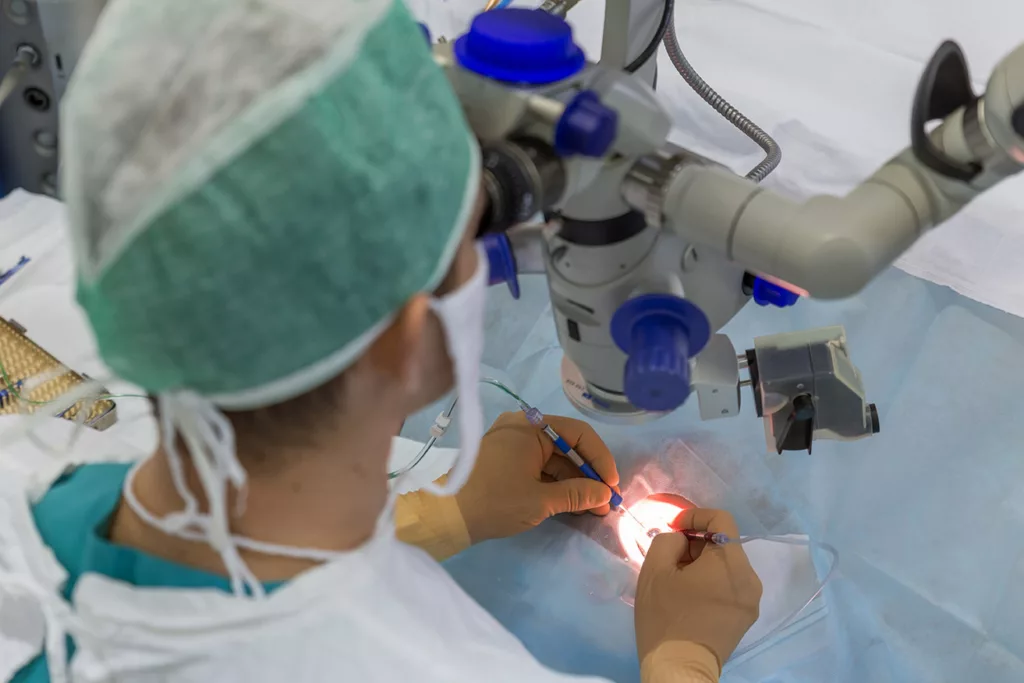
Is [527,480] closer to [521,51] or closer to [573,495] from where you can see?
[573,495]

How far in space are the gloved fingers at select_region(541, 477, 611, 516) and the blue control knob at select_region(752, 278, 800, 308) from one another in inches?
15.6

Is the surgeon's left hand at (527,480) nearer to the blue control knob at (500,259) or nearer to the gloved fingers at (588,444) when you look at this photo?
the gloved fingers at (588,444)

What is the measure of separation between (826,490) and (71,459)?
92 cm

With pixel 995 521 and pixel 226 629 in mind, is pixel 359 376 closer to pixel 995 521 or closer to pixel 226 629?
pixel 226 629

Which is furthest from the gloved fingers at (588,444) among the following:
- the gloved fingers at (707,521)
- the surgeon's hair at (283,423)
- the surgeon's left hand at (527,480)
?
the surgeon's hair at (283,423)

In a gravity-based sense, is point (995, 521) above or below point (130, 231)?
below

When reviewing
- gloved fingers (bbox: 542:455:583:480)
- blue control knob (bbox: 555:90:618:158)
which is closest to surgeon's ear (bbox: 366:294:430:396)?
blue control knob (bbox: 555:90:618:158)

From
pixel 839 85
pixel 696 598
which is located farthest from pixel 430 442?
pixel 839 85

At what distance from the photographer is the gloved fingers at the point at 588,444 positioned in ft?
3.80

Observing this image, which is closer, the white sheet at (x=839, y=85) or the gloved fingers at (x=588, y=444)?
the gloved fingers at (x=588, y=444)

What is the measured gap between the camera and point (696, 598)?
3.28 ft

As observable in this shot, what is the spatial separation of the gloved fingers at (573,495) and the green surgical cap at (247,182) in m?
0.61

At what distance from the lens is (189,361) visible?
0.51m

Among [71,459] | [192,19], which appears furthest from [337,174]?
[71,459]
